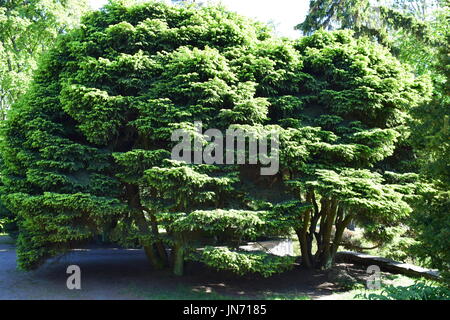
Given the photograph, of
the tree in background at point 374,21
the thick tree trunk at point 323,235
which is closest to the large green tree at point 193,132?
the thick tree trunk at point 323,235

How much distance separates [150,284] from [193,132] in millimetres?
4072

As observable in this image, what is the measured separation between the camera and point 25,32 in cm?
1964

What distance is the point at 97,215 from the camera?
863 centimetres

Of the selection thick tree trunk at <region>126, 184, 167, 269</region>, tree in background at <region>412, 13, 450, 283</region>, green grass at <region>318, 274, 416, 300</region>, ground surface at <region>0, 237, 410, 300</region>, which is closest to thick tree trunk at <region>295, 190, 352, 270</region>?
ground surface at <region>0, 237, 410, 300</region>

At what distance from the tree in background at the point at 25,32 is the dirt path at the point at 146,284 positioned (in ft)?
35.1

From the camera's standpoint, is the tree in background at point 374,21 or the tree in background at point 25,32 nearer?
the tree in background at point 374,21

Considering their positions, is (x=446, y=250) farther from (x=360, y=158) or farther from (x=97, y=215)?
(x=97, y=215)

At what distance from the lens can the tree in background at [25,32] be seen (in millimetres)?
18578

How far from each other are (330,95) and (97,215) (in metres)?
6.30

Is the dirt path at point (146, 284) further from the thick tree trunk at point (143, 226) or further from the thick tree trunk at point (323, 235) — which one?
the thick tree trunk at point (323, 235)

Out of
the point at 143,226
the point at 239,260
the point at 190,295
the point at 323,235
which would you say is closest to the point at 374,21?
the point at 323,235
